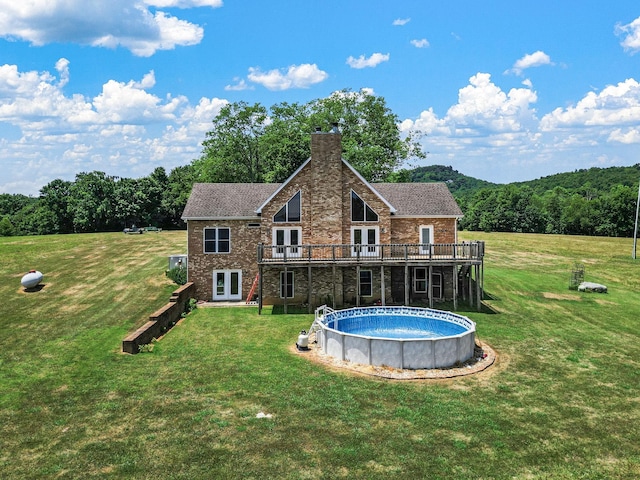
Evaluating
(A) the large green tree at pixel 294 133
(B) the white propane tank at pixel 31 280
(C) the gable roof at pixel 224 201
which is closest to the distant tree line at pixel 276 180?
(A) the large green tree at pixel 294 133

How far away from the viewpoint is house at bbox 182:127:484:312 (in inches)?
1111

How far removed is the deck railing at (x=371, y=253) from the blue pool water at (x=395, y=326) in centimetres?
447

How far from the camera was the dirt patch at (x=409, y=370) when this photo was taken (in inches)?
659

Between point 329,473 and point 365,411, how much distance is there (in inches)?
133

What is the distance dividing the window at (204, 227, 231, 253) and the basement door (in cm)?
148

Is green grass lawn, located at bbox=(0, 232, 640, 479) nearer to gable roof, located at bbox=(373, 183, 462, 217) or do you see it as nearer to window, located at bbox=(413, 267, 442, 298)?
window, located at bbox=(413, 267, 442, 298)

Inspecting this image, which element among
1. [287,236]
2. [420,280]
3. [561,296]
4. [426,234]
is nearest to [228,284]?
[287,236]

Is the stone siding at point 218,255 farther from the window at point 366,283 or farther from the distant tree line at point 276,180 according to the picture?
the distant tree line at point 276,180

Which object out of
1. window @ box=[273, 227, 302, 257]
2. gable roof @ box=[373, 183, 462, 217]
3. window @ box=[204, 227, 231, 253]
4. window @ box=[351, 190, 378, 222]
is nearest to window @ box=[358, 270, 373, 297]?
window @ box=[351, 190, 378, 222]

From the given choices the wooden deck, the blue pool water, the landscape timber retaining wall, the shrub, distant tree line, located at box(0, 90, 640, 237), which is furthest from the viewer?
distant tree line, located at box(0, 90, 640, 237)

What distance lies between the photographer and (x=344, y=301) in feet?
95.1

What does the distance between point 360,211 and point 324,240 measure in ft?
9.58

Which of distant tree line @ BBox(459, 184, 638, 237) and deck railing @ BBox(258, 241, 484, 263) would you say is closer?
deck railing @ BBox(258, 241, 484, 263)

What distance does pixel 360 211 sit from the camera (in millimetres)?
28953
